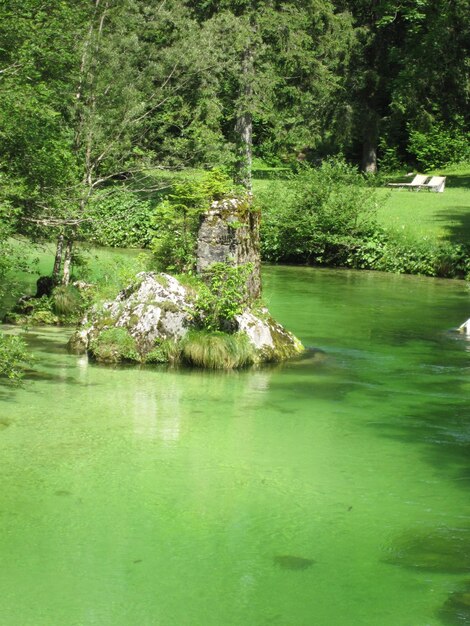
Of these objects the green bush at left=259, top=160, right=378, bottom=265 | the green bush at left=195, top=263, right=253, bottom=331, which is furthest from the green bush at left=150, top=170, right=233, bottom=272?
the green bush at left=259, top=160, right=378, bottom=265

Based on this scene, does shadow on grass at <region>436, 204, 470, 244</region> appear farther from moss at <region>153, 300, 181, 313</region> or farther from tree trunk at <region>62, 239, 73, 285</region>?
moss at <region>153, 300, 181, 313</region>

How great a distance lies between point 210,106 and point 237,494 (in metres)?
20.2

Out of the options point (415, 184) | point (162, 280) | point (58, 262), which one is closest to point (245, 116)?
point (415, 184)

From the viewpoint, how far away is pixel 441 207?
109ft

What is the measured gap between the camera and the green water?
650 cm

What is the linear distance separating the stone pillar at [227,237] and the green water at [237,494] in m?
1.83

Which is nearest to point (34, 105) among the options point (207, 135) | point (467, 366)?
point (467, 366)

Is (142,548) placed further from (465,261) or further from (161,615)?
(465,261)

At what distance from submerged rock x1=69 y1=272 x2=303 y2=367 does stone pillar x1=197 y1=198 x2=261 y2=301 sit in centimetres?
59

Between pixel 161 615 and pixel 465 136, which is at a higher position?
pixel 465 136

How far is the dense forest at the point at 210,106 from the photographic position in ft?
50.9

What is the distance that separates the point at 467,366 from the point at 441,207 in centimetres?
1919

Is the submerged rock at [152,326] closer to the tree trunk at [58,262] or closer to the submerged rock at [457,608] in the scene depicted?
the tree trunk at [58,262]

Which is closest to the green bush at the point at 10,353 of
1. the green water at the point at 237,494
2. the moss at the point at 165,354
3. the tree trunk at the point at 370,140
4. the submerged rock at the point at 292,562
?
the green water at the point at 237,494
